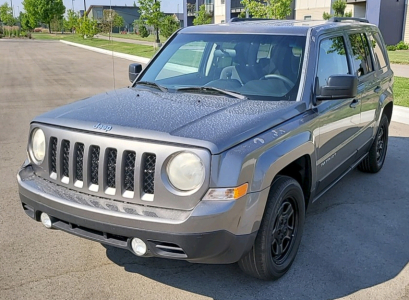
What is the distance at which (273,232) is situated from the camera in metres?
3.30

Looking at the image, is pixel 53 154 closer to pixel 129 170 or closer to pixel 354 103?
pixel 129 170

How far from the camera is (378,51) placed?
5.75m

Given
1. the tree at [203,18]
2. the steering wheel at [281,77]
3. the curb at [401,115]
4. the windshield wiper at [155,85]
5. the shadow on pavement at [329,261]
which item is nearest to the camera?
the shadow on pavement at [329,261]

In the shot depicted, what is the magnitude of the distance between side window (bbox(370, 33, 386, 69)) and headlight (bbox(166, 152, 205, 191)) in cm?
359

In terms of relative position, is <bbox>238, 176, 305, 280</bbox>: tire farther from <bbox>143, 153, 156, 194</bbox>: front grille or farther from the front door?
<bbox>143, 153, 156, 194</bbox>: front grille

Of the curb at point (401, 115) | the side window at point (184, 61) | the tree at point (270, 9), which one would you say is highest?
the tree at point (270, 9)

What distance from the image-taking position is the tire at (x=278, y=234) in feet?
10.3

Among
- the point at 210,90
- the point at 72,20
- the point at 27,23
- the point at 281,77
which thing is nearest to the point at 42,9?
the point at 27,23

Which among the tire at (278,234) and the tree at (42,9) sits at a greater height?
the tree at (42,9)

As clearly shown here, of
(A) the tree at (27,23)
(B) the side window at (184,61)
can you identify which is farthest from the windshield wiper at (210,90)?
(A) the tree at (27,23)

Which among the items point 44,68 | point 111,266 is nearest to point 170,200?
point 111,266

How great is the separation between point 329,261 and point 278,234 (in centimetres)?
66

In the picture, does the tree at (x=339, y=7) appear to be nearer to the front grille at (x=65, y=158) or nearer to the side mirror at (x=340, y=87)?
the side mirror at (x=340, y=87)

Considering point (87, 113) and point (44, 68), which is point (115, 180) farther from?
point (44, 68)
